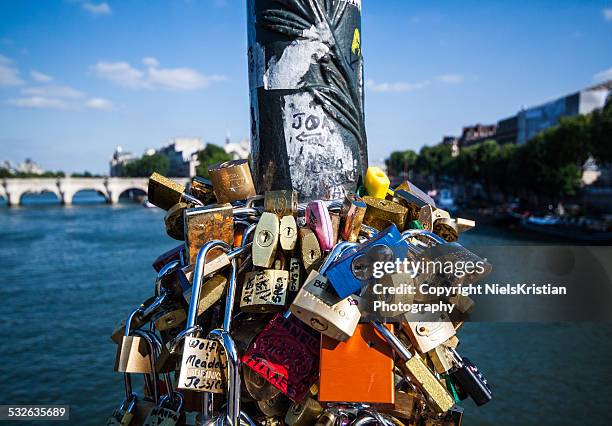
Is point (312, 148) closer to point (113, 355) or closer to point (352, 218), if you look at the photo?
point (352, 218)

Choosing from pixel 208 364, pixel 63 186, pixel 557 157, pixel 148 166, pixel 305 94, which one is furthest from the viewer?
pixel 148 166

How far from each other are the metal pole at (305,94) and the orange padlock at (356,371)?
543mm

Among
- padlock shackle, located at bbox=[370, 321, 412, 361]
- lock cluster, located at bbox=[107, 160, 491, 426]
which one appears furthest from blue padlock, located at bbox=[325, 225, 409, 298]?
padlock shackle, located at bbox=[370, 321, 412, 361]

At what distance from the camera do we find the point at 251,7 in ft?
5.65

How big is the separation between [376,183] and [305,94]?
374mm

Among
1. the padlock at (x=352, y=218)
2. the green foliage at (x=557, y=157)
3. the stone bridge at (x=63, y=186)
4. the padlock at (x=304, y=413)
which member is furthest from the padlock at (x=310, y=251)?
the stone bridge at (x=63, y=186)

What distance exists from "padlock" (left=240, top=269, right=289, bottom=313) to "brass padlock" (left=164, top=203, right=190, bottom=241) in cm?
42

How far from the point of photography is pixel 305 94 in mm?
1655

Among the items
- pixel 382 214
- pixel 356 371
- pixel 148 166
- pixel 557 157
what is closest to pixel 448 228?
pixel 382 214

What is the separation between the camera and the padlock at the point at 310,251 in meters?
1.41

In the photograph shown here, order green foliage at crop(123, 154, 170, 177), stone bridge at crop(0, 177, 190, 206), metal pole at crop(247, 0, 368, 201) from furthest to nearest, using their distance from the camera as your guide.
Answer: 1. green foliage at crop(123, 154, 170, 177)
2. stone bridge at crop(0, 177, 190, 206)
3. metal pole at crop(247, 0, 368, 201)

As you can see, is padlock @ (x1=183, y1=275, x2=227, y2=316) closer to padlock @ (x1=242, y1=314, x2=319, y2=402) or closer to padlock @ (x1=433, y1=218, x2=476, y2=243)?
padlock @ (x1=242, y1=314, x2=319, y2=402)

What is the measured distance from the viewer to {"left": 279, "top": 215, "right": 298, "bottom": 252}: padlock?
1439 millimetres

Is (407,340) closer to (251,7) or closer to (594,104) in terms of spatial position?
(251,7)
